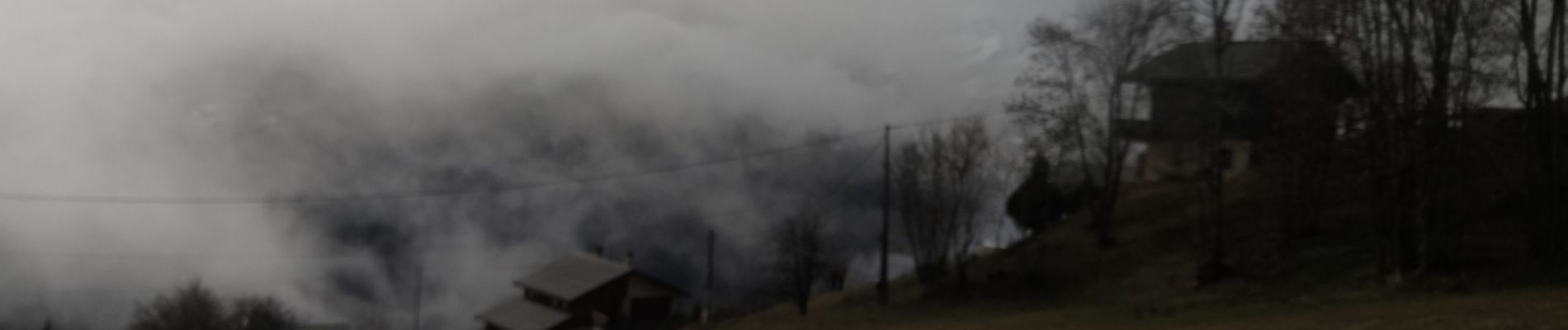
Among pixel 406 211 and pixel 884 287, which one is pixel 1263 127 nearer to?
pixel 884 287

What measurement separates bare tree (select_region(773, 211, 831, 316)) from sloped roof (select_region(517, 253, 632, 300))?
10.7 feet

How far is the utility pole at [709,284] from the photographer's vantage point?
84.7ft

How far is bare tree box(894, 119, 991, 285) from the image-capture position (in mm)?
27938

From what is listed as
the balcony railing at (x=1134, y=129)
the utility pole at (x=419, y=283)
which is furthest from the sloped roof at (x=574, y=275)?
the balcony railing at (x=1134, y=129)

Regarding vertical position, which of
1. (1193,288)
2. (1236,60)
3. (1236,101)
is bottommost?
(1193,288)

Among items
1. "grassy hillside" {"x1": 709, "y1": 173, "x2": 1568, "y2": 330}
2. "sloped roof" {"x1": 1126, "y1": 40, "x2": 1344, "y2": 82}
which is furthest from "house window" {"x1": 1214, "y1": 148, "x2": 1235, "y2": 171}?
"sloped roof" {"x1": 1126, "y1": 40, "x2": 1344, "y2": 82}

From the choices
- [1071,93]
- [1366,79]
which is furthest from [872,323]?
[1366,79]

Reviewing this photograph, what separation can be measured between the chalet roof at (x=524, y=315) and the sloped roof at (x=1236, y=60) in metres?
11.5

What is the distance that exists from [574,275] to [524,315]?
3.71 feet

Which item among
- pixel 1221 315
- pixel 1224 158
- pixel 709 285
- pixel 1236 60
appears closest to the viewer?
pixel 1221 315

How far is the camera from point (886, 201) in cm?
2741

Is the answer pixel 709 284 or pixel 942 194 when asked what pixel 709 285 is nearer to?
pixel 709 284

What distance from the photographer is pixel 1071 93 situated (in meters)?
28.1

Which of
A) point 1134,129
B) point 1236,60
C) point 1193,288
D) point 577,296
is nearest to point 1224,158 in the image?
point 1134,129
